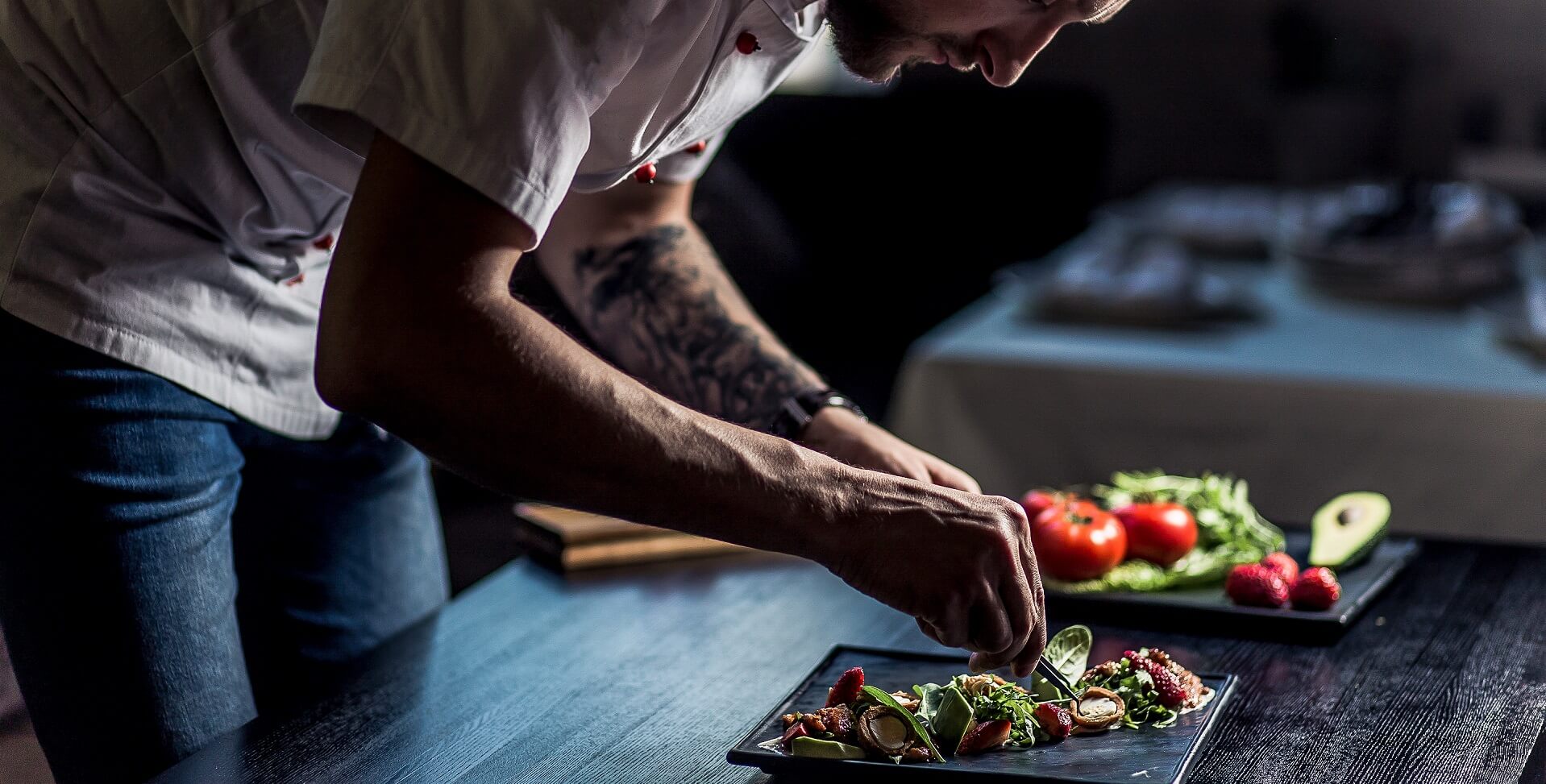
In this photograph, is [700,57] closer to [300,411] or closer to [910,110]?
[300,411]

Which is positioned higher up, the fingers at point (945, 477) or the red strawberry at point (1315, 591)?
the fingers at point (945, 477)

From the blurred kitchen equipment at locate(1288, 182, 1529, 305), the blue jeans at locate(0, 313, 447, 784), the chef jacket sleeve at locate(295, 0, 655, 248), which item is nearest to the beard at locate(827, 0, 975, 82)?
the chef jacket sleeve at locate(295, 0, 655, 248)

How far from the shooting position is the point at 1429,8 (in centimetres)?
416

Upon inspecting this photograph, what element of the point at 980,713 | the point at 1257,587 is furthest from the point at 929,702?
the point at 1257,587

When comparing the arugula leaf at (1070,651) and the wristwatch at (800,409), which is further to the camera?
the wristwatch at (800,409)

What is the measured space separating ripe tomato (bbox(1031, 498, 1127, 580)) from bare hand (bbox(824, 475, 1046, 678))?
387mm

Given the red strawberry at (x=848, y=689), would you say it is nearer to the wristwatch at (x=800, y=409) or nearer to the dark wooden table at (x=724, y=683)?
the dark wooden table at (x=724, y=683)

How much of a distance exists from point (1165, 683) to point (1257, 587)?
28 centimetres

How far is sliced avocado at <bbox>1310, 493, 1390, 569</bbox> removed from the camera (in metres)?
1.44

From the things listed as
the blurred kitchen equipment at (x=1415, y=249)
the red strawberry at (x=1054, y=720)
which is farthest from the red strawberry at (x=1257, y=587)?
the blurred kitchen equipment at (x=1415, y=249)

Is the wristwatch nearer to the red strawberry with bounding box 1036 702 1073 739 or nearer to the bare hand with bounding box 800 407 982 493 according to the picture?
the bare hand with bounding box 800 407 982 493

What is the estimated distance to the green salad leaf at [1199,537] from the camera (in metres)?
1.41

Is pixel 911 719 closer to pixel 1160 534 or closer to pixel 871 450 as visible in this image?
pixel 871 450

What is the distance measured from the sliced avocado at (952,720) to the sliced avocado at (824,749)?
59mm
